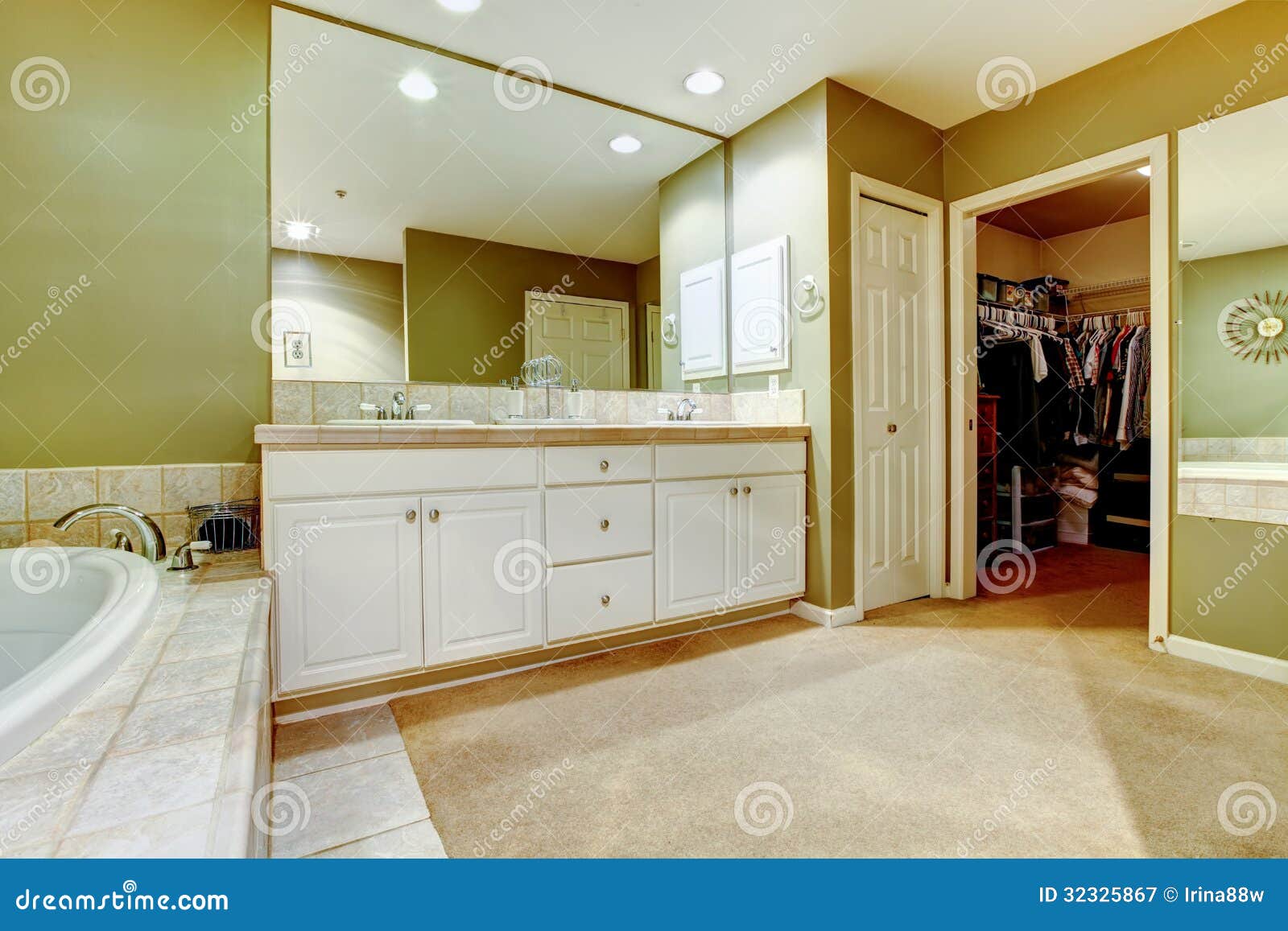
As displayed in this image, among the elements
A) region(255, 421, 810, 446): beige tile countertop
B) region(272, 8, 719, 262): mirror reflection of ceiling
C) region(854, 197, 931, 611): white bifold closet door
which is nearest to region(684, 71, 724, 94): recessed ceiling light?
region(272, 8, 719, 262): mirror reflection of ceiling

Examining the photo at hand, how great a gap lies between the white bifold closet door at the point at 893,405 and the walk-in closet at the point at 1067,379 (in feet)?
3.12

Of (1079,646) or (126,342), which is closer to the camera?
(126,342)

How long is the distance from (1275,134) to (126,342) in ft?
12.3

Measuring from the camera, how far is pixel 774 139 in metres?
2.79

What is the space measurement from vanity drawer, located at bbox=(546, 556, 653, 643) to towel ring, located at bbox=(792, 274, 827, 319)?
1301 mm

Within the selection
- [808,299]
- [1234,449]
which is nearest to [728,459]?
[808,299]

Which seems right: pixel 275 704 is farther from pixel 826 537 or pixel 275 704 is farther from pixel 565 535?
pixel 826 537

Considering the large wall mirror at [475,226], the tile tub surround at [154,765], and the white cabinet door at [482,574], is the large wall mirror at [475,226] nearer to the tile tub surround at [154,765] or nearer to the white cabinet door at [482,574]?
the white cabinet door at [482,574]

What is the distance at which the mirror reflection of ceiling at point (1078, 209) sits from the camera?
12.4 ft

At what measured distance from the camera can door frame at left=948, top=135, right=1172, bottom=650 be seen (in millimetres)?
2266

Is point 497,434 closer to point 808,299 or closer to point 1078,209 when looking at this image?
point 808,299

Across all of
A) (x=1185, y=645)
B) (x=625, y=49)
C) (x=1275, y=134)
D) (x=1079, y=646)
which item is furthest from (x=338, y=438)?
(x=1275, y=134)

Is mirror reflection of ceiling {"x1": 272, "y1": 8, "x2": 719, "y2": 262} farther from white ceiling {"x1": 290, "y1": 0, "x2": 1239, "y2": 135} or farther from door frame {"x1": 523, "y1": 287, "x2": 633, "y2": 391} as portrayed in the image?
door frame {"x1": 523, "y1": 287, "x2": 633, "y2": 391}

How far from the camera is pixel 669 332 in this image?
2961mm
